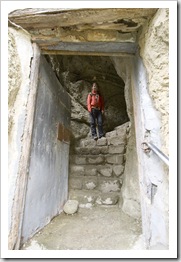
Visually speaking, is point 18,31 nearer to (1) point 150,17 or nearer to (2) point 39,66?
(2) point 39,66

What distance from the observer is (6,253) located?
1.44 m

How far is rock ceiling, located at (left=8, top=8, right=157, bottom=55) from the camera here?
1.64 m

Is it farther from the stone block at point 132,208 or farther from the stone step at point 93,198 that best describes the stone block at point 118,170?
the stone block at point 132,208

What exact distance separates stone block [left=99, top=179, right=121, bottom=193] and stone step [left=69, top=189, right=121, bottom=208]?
0.31 ft

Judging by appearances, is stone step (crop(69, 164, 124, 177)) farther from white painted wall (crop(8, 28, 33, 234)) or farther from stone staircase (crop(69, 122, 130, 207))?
white painted wall (crop(8, 28, 33, 234))

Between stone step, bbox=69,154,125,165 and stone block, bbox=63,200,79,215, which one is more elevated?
stone step, bbox=69,154,125,165

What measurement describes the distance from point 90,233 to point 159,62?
1.95 metres

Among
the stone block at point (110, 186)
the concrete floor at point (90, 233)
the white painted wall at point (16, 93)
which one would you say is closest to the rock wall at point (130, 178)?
the concrete floor at point (90, 233)

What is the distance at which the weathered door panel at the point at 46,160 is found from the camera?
6.43ft

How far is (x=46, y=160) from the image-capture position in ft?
7.63

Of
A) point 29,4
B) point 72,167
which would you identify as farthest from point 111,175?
point 29,4

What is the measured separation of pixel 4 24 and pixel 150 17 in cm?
127

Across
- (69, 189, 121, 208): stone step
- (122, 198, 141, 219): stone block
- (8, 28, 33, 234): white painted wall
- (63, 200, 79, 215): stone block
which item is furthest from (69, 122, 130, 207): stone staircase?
(8, 28, 33, 234): white painted wall

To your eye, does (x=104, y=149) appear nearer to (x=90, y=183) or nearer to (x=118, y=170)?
(x=118, y=170)
